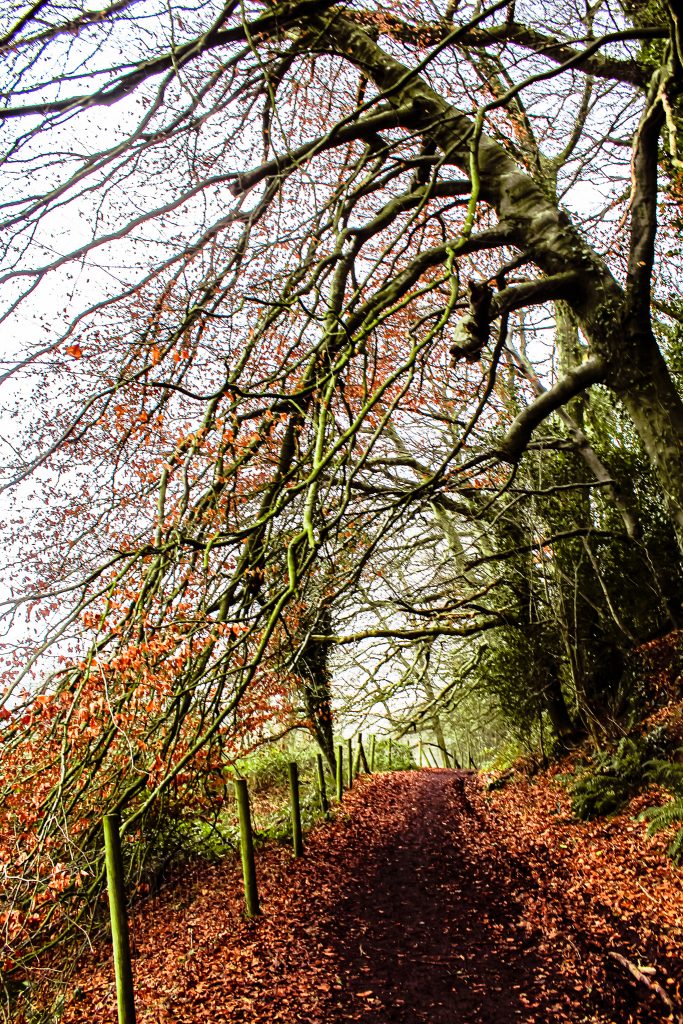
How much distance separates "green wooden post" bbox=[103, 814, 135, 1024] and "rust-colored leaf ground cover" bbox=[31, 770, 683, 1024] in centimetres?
50

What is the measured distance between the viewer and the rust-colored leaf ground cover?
4.42 metres

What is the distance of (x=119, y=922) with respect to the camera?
439 cm

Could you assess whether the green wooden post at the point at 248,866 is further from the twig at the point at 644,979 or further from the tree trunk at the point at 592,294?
the tree trunk at the point at 592,294

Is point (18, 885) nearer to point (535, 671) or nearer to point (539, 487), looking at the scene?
point (539, 487)

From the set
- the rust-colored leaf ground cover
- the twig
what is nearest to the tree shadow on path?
the rust-colored leaf ground cover

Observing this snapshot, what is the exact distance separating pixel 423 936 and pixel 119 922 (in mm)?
Result: 2642

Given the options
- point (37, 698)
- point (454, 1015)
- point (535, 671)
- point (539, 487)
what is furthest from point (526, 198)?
point (535, 671)

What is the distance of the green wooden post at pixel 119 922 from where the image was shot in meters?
4.24

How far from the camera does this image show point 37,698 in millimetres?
4262

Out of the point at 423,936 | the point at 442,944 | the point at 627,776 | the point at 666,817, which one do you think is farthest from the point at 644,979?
the point at 627,776

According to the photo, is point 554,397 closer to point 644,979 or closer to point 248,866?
point 644,979

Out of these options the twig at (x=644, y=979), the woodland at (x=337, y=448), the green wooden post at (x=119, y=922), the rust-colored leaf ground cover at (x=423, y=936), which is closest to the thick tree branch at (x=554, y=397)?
the woodland at (x=337, y=448)

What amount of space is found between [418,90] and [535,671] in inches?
332

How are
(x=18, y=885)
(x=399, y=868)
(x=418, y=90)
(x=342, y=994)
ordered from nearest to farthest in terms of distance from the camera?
(x=18, y=885) → (x=342, y=994) → (x=418, y=90) → (x=399, y=868)
